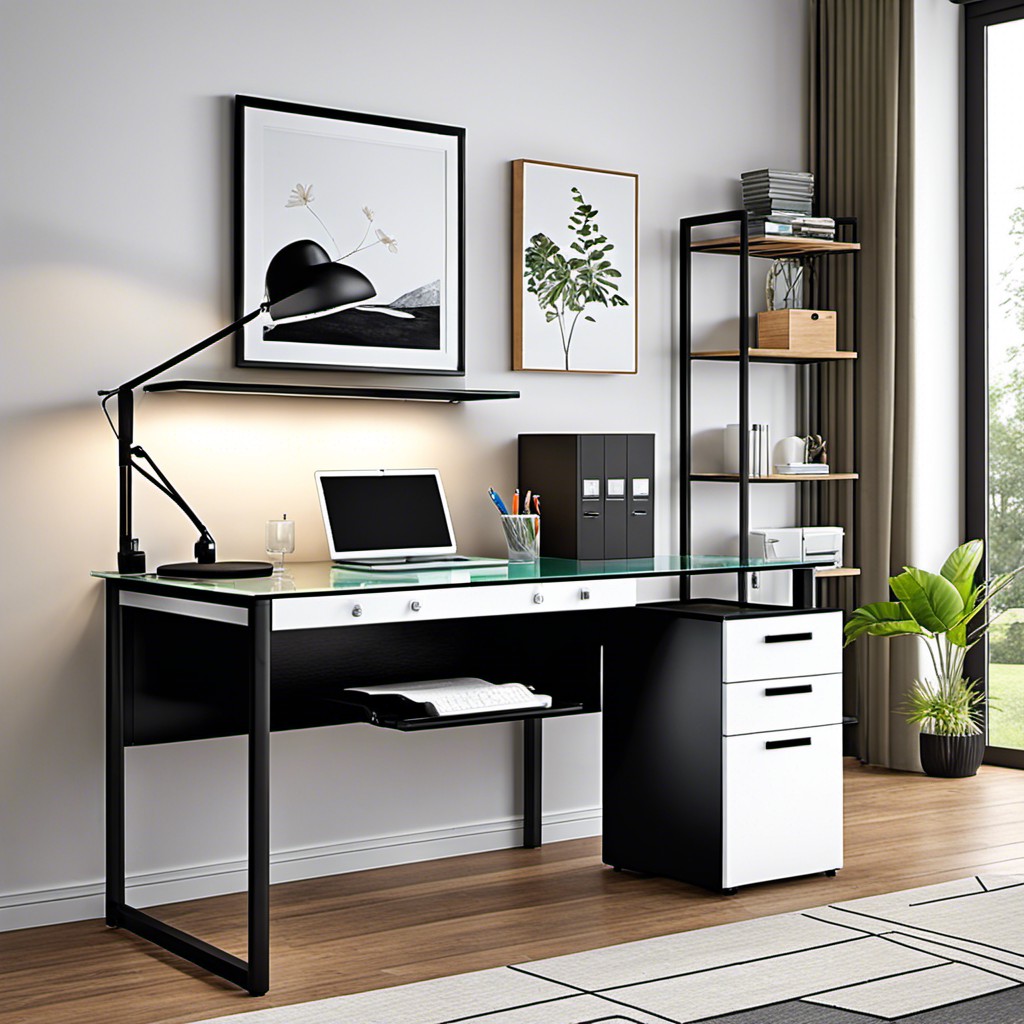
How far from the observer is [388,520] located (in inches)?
148

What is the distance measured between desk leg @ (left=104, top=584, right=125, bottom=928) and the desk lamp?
14cm

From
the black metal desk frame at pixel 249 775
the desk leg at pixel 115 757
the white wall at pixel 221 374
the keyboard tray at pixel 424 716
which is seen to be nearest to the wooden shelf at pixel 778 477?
the white wall at pixel 221 374

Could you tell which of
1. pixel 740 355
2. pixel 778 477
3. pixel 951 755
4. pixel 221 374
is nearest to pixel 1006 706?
pixel 951 755

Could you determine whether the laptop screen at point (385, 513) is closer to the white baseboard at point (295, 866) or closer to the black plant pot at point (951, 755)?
the white baseboard at point (295, 866)

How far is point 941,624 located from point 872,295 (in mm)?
1147

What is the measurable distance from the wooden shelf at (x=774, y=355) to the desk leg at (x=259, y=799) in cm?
206

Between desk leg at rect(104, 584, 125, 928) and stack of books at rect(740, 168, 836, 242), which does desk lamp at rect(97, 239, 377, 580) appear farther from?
stack of books at rect(740, 168, 836, 242)

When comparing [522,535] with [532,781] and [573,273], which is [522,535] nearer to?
[532,781]

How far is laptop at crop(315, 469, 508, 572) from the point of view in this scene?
3676 mm

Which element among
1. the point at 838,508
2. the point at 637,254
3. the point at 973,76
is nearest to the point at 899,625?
the point at 838,508

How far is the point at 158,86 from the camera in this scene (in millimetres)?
3590

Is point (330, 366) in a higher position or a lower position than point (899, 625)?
higher

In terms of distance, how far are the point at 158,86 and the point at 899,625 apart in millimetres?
2883

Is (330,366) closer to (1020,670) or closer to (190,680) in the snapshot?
(190,680)
